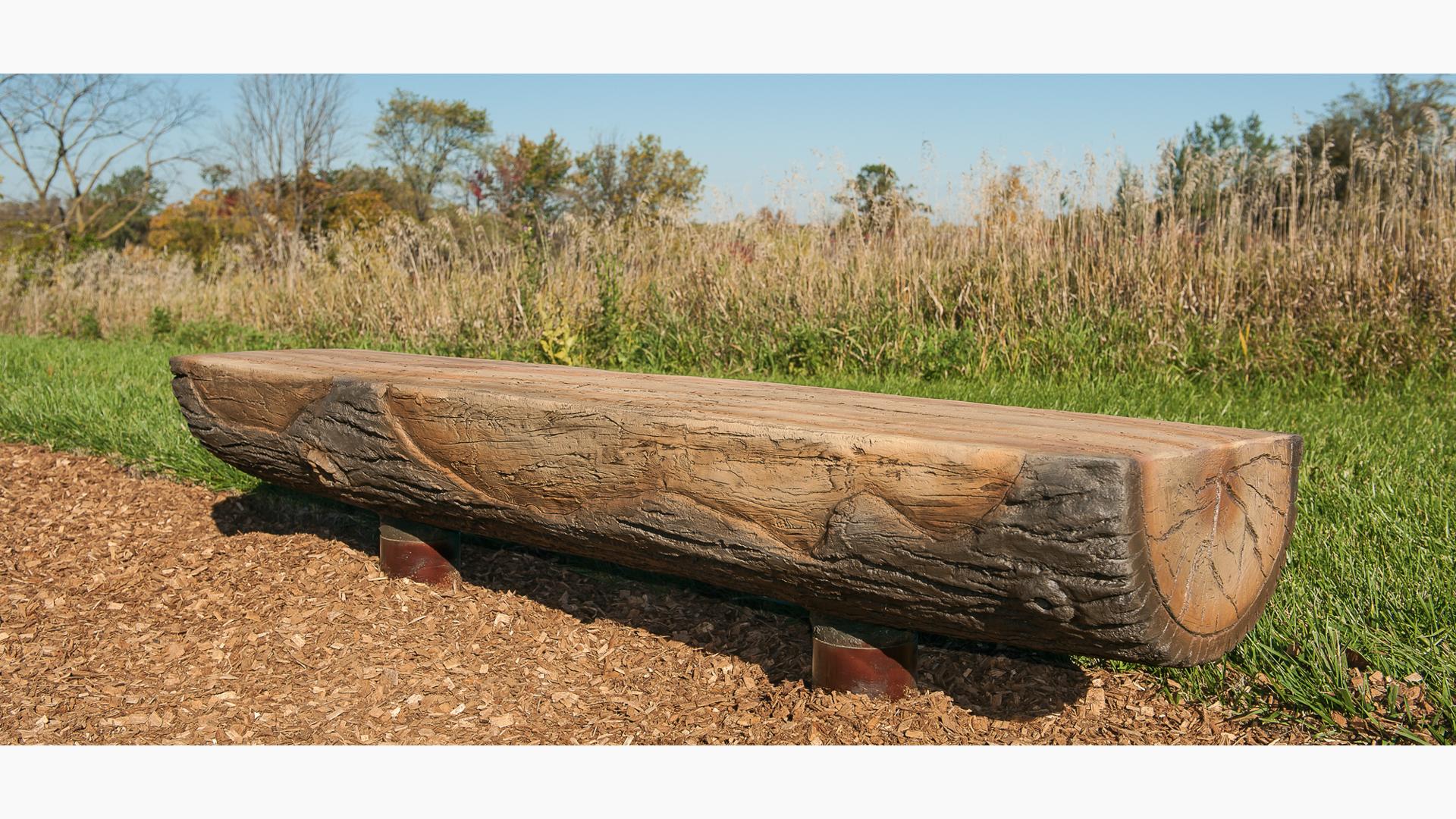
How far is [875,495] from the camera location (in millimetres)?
1729

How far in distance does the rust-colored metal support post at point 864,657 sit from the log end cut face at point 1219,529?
0.60 meters

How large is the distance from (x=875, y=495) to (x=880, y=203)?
4904 millimetres

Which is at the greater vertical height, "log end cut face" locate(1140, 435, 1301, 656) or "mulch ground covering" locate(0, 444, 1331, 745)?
"log end cut face" locate(1140, 435, 1301, 656)

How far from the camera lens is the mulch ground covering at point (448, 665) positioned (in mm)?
2168

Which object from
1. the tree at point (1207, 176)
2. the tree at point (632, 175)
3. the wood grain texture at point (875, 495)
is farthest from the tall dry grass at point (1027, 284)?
the tree at point (632, 175)

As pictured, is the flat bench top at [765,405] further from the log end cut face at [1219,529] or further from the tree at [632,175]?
the tree at [632,175]

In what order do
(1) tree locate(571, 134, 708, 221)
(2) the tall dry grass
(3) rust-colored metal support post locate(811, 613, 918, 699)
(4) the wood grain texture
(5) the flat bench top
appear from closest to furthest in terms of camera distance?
Result: (4) the wood grain texture < (5) the flat bench top < (3) rust-colored metal support post locate(811, 613, 918, 699) < (2) the tall dry grass < (1) tree locate(571, 134, 708, 221)

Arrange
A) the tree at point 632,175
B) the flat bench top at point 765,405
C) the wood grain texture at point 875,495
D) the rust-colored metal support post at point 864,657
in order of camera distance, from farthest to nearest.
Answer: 1. the tree at point 632,175
2. the rust-colored metal support post at point 864,657
3. the flat bench top at point 765,405
4. the wood grain texture at point 875,495

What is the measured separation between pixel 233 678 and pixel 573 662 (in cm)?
83

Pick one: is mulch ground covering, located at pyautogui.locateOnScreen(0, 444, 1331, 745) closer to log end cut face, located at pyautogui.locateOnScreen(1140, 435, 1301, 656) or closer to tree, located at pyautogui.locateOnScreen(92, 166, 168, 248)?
log end cut face, located at pyautogui.locateOnScreen(1140, 435, 1301, 656)

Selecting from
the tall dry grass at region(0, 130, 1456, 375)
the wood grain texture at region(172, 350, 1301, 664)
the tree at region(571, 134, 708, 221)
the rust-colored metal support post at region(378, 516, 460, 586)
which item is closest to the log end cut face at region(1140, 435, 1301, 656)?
the wood grain texture at region(172, 350, 1301, 664)

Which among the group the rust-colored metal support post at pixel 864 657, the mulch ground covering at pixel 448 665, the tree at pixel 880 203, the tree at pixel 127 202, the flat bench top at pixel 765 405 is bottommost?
the mulch ground covering at pixel 448 665

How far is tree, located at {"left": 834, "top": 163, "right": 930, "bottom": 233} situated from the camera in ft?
20.4

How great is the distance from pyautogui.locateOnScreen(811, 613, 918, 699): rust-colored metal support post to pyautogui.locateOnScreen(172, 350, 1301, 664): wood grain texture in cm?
16
